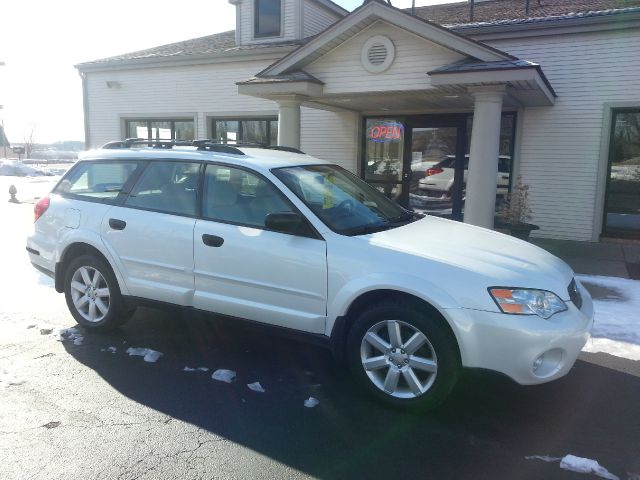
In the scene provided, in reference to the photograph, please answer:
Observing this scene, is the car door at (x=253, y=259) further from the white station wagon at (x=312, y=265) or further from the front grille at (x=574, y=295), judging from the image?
the front grille at (x=574, y=295)

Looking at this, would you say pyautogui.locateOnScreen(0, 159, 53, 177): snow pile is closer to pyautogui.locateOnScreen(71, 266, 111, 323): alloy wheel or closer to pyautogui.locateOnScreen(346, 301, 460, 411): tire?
pyautogui.locateOnScreen(71, 266, 111, 323): alloy wheel

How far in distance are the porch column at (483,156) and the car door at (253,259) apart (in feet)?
17.4

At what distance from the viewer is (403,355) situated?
139 inches

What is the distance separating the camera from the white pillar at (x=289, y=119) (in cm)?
1006

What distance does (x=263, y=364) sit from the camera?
14.2ft

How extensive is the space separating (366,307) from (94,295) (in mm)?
2643

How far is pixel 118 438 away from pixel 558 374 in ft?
8.89

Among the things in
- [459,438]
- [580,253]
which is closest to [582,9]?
[580,253]

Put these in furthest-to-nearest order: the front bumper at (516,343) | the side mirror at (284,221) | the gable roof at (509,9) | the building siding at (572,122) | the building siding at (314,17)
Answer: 1. the building siding at (314,17)
2. the gable roof at (509,9)
3. the building siding at (572,122)
4. the side mirror at (284,221)
5. the front bumper at (516,343)

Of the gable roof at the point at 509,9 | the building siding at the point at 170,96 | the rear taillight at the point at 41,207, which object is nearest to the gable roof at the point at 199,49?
the building siding at the point at 170,96

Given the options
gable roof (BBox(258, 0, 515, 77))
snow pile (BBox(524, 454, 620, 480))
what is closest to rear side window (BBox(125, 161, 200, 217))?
snow pile (BBox(524, 454, 620, 480))

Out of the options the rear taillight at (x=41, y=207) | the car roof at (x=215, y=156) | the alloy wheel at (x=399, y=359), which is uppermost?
the car roof at (x=215, y=156)

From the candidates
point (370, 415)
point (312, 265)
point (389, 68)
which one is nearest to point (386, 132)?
point (389, 68)

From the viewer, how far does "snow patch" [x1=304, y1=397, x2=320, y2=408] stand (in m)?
3.65
